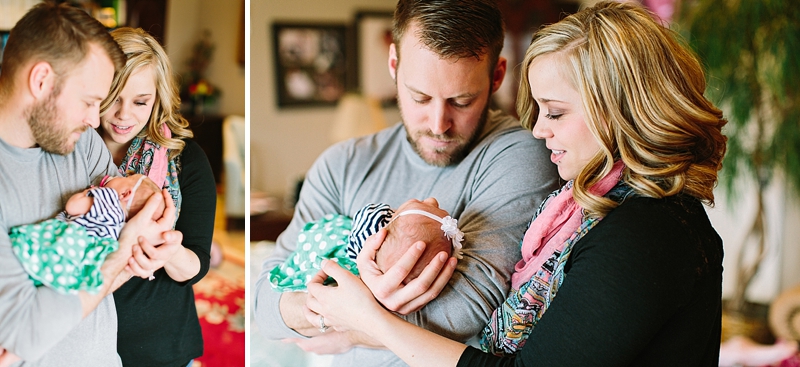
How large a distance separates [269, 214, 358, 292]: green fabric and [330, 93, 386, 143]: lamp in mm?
3190

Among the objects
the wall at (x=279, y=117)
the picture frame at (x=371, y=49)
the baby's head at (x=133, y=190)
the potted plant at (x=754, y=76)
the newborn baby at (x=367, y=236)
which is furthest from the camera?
the picture frame at (x=371, y=49)

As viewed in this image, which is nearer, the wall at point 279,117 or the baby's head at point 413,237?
the baby's head at point 413,237

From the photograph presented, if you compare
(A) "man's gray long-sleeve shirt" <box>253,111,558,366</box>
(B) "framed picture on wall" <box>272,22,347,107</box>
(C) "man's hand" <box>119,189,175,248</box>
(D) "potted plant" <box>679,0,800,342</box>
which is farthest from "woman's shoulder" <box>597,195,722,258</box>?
(B) "framed picture on wall" <box>272,22,347,107</box>

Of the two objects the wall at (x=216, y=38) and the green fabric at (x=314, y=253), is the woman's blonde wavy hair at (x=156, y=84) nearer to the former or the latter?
the wall at (x=216, y=38)

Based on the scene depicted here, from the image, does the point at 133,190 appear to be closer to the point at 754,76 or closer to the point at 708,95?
the point at 708,95

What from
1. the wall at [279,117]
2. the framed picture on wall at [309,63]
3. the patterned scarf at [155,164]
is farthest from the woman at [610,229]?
the framed picture on wall at [309,63]

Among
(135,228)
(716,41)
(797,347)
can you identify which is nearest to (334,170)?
(135,228)

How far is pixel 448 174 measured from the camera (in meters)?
1.66

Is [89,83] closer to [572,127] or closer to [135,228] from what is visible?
[135,228]

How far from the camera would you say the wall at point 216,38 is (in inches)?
57.2

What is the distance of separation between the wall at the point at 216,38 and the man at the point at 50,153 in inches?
7.1

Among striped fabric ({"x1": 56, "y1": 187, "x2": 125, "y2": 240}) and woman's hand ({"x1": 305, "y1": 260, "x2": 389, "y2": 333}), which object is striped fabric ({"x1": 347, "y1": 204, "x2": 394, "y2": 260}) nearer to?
woman's hand ({"x1": 305, "y1": 260, "x2": 389, "y2": 333})

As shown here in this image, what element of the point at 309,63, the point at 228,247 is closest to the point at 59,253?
the point at 228,247

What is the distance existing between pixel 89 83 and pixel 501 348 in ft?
3.31
